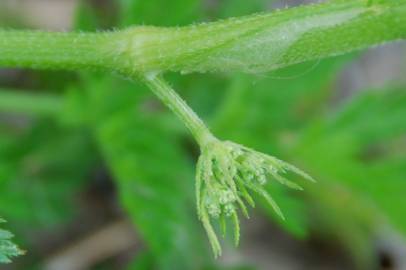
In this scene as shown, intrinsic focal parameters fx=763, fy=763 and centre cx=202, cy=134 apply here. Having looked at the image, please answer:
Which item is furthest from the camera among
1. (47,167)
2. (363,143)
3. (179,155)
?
(47,167)

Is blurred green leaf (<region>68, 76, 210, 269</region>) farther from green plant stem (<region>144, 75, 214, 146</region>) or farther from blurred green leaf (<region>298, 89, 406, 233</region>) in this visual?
green plant stem (<region>144, 75, 214, 146</region>)

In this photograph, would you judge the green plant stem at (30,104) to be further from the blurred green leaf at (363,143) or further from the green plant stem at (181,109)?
the green plant stem at (181,109)

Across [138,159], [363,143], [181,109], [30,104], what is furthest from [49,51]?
[363,143]

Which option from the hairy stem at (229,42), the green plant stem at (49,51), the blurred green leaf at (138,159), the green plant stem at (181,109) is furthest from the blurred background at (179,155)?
the green plant stem at (49,51)

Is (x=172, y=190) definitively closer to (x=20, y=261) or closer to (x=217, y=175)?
(x=217, y=175)

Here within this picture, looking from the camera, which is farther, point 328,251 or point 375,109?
point 328,251

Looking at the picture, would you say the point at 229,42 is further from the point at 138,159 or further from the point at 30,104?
the point at 30,104

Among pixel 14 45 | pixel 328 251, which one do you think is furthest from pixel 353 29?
pixel 328 251
